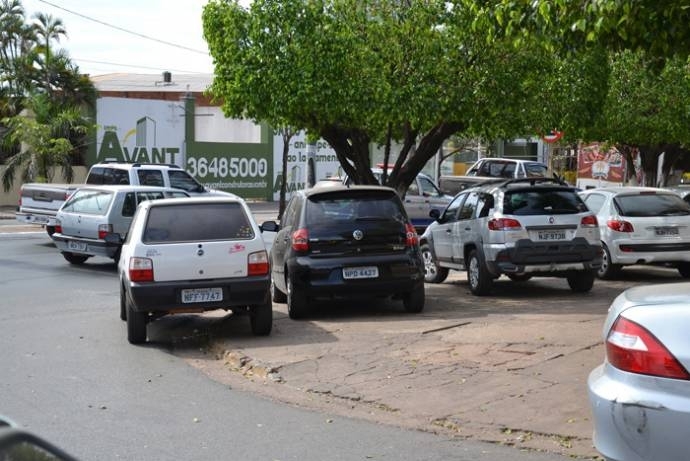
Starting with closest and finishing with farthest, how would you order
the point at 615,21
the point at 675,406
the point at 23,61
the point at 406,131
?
the point at 675,406 < the point at 615,21 < the point at 406,131 < the point at 23,61

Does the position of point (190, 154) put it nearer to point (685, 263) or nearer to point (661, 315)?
point (685, 263)

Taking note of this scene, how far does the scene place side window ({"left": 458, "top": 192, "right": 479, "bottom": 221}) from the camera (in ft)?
49.6

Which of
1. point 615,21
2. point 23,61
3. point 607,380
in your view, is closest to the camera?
point 607,380

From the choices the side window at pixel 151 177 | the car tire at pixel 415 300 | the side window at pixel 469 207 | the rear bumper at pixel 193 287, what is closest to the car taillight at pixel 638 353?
the rear bumper at pixel 193 287

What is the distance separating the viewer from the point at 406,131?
699 inches

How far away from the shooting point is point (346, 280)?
1241 cm

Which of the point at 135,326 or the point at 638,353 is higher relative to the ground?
the point at 638,353

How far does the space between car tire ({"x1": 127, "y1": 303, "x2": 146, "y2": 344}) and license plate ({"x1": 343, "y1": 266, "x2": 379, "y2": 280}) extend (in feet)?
8.45

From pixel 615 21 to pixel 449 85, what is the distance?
20.1 feet

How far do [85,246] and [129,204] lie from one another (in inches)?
45.1

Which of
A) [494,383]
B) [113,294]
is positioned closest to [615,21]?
[494,383]

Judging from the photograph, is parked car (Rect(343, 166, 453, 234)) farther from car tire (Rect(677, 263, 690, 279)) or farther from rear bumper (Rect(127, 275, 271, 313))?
rear bumper (Rect(127, 275, 271, 313))

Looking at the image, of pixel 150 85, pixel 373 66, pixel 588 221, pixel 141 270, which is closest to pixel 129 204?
pixel 373 66

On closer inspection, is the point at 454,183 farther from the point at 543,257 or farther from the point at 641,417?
the point at 641,417
